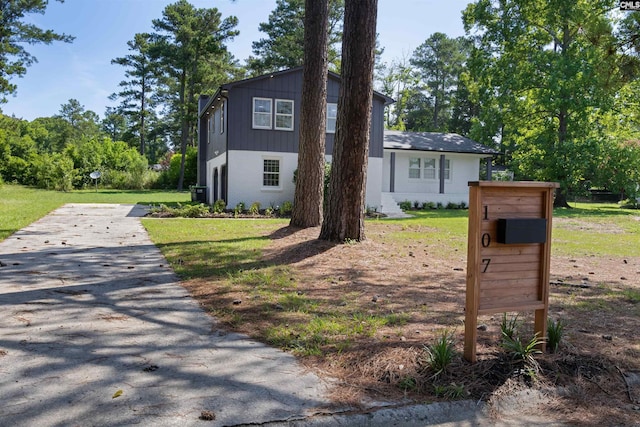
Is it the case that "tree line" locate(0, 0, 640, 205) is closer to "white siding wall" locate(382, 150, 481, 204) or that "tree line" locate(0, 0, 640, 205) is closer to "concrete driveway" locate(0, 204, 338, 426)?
"white siding wall" locate(382, 150, 481, 204)

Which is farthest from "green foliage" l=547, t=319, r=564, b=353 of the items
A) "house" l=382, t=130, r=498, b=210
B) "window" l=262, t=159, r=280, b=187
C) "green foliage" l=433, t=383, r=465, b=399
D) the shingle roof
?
the shingle roof

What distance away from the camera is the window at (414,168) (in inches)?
1033

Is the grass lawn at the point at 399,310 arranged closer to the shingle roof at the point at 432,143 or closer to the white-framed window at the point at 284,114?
the white-framed window at the point at 284,114

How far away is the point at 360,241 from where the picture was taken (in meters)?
8.73

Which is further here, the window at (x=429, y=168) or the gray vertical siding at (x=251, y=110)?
the window at (x=429, y=168)

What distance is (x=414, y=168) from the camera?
2630 cm

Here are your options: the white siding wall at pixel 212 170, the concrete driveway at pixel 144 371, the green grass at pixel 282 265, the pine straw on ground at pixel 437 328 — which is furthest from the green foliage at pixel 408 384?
the white siding wall at pixel 212 170

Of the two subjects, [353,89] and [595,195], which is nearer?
[353,89]

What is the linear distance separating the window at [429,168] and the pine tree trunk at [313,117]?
16.5 meters

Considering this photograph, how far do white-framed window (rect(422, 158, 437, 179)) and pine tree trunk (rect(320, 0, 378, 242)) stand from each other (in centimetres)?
1863

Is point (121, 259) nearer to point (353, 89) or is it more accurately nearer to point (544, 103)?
point (353, 89)

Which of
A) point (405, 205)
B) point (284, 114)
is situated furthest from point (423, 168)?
point (284, 114)

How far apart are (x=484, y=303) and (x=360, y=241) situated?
5.32 metres

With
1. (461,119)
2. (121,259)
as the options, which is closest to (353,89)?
(121,259)
